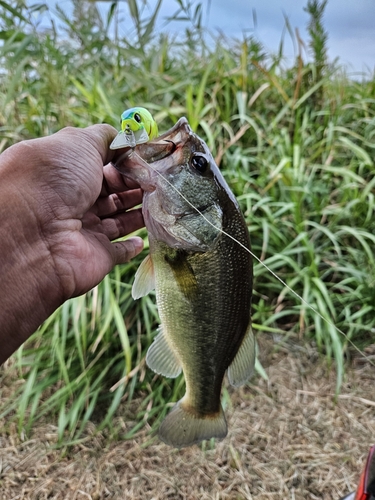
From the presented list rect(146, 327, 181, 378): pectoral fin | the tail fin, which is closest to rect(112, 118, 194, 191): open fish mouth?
rect(146, 327, 181, 378): pectoral fin

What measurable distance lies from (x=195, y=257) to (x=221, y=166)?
1.74m

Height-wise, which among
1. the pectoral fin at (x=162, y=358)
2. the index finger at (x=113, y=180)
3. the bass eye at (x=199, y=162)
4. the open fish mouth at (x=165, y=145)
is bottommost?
the pectoral fin at (x=162, y=358)

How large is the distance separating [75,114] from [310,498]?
2.42 metres

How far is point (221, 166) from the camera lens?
2715 millimetres

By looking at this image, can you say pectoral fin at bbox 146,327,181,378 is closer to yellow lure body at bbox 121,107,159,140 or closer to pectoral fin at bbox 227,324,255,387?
pectoral fin at bbox 227,324,255,387

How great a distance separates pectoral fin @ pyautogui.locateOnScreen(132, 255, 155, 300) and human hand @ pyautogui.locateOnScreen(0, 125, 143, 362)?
Result: 17cm

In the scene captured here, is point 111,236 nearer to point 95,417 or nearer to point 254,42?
point 95,417

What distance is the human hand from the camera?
107 centimetres

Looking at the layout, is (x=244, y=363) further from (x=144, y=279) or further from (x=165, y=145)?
(x=165, y=145)

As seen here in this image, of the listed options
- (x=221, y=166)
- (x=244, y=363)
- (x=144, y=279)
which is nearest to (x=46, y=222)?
(x=144, y=279)

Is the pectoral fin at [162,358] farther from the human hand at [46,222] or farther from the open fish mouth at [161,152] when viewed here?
the open fish mouth at [161,152]

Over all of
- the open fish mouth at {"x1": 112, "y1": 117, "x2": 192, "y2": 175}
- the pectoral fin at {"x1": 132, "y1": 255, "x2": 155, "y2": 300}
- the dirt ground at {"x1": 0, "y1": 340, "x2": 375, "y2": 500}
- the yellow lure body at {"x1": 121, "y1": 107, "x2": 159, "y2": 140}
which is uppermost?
the yellow lure body at {"x1": 121, "y1": 107, "x2": 159, "y2": 140}

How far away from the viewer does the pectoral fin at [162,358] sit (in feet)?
4.03

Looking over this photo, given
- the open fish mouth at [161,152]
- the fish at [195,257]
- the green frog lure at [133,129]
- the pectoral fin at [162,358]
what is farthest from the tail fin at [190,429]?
the green frog lure at [133,129]
